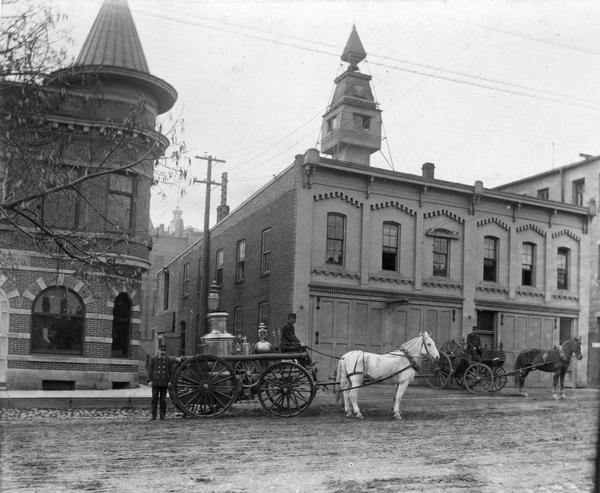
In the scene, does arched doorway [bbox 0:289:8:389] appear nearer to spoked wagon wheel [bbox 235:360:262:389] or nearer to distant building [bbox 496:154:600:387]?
spoked wagon wheel [bbox 235:360:262:389]

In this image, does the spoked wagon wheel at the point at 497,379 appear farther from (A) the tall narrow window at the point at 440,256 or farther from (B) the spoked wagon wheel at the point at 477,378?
(A) the tall narrow window at the point at 440,256

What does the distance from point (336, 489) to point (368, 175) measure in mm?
17588

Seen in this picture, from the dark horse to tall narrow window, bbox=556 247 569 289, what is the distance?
8334 millimetres

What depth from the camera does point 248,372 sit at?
14094mm

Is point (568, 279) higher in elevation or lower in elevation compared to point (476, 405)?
higher

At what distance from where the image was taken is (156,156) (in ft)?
34.4

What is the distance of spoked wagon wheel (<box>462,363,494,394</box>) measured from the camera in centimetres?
1979

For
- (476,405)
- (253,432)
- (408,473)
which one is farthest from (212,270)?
(408,473)

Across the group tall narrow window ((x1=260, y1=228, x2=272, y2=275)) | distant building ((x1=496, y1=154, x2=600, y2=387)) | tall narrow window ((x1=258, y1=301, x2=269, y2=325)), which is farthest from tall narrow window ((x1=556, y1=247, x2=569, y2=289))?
tall narrow window ((x1=258, y1=301, x2=269, y2=325))

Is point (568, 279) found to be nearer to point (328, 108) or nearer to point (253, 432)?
point (328, 108)

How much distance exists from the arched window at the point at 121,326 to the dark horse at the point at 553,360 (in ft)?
37.8

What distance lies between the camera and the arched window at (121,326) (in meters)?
20.0

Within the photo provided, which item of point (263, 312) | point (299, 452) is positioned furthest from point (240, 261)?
point (299, 452)

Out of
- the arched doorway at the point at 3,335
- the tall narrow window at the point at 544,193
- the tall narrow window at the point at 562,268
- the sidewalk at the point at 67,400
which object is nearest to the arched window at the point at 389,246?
the tall narrow window at the point at 562,268
